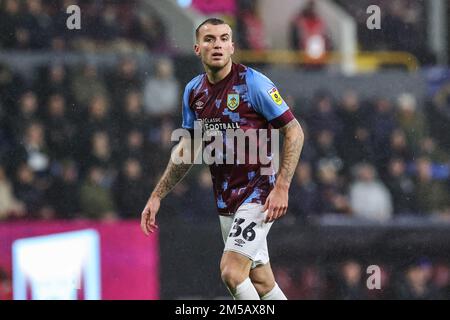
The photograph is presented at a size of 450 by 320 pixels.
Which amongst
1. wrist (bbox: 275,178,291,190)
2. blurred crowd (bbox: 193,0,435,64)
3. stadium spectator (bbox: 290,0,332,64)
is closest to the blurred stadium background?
blurred crowd (bbox: 193,0,435,64)

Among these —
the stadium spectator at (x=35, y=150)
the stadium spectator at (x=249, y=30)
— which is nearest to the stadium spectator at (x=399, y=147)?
the stadium spectator at (x=249, y=30)

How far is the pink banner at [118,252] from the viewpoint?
12.2m

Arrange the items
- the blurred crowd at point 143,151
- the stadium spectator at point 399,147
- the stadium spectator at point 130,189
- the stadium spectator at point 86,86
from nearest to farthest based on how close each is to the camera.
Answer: the stadium spectator at point 130,189 → the blurred crowd at point 143,151 → the stadium spectator at point 86,86 → the stadium spectator at point 399,147

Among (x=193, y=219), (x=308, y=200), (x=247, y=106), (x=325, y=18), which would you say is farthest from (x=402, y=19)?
(x=247, y=106)

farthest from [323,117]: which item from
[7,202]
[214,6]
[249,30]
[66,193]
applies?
[7,202]

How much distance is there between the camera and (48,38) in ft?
46.1

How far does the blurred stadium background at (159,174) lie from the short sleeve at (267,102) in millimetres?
4197

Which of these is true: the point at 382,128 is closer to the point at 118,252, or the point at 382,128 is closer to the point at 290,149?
the point at 118,252

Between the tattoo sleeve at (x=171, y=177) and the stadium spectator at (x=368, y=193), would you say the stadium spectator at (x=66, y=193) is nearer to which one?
the stadium spectator at (x=368, y=193)

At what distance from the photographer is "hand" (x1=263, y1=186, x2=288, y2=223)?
26.9ft

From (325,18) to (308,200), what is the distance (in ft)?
14.4

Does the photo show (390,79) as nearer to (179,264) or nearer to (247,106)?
(179,264)

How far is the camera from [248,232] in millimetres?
8398

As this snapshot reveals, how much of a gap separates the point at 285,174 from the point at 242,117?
1.92ft
